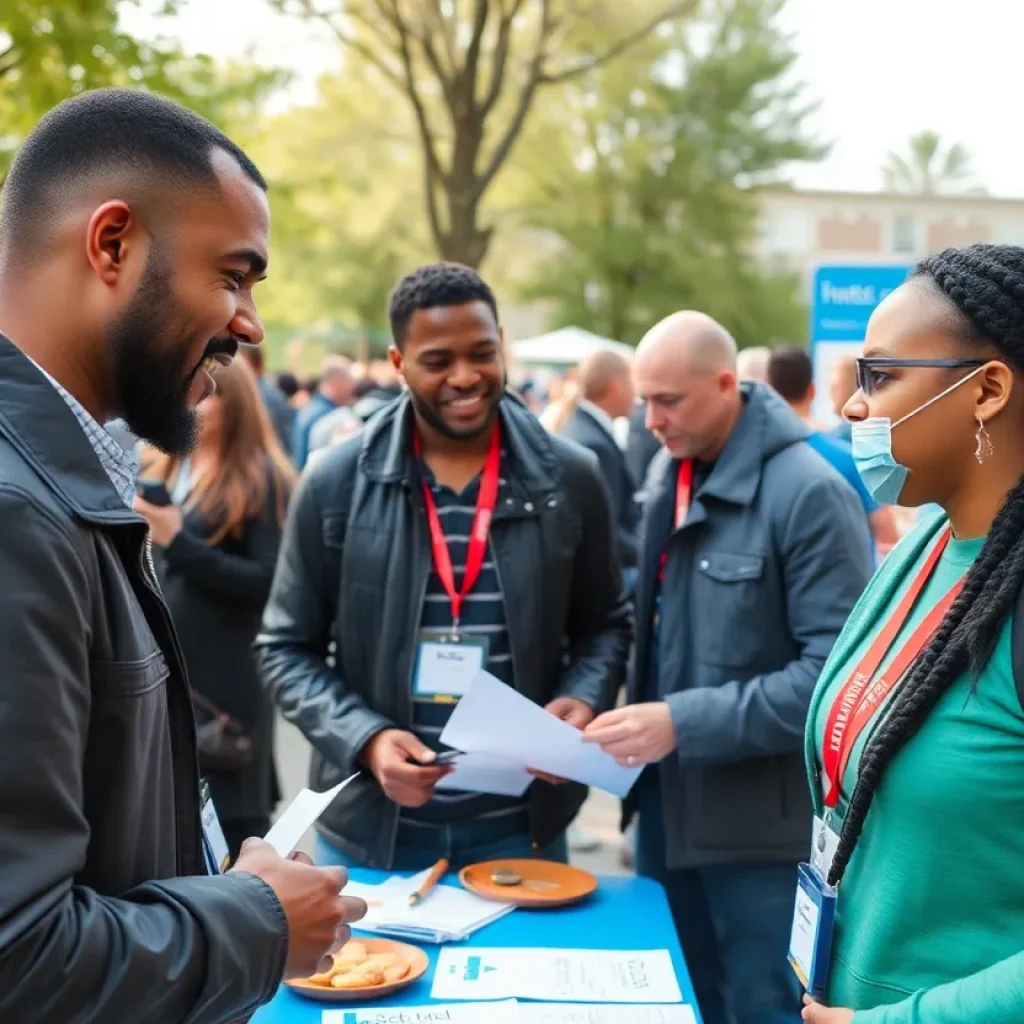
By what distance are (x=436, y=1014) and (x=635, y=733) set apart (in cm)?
86

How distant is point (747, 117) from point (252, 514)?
1018 inches

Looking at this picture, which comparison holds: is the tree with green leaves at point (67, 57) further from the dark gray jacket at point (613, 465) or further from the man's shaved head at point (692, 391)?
the man's shaved head at point (692, 391)

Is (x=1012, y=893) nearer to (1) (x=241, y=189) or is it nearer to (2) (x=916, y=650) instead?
(2) (x=916, y=650)

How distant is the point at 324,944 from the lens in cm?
149

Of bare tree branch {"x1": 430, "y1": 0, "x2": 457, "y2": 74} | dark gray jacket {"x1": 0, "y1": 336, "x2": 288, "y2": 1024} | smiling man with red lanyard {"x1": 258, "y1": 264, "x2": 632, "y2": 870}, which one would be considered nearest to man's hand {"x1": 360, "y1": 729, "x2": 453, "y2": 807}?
smiling man with red lanyard {"x1": 258, "y1": 264, "x2": 632, "y2": 870}

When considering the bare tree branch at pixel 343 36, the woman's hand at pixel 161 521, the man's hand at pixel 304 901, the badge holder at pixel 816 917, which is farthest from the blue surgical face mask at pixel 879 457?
the bare tree branch at pixel 343 36

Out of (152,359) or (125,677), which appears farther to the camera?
(152,359)

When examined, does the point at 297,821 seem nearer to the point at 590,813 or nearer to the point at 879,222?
the point at 590,813

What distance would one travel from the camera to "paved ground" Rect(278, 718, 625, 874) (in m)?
5.69

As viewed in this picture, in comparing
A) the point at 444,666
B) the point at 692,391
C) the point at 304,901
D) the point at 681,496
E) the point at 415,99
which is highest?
the point at 415,99

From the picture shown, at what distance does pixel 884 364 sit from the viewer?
192 centimetres

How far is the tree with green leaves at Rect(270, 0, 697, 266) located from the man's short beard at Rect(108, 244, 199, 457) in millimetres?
13135

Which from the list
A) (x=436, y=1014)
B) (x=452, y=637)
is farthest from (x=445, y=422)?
(x=436, y=1014)

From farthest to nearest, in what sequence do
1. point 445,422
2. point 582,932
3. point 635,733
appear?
1. point 445,422
2. point 635,733
3. point 582,932
